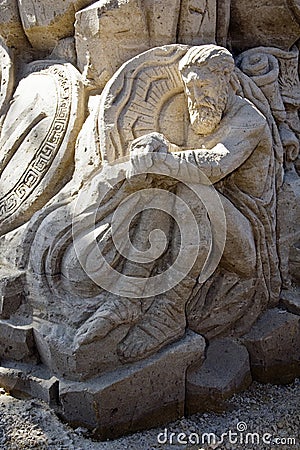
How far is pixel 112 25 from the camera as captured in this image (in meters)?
2.85

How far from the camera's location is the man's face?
2.64 m

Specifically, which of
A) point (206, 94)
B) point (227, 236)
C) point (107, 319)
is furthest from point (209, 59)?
point (107, 319)

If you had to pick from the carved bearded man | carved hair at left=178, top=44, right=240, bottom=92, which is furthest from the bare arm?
carved hair at left=178, top=44, right=240, bottom=92

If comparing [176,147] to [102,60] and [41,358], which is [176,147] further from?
[41,358]

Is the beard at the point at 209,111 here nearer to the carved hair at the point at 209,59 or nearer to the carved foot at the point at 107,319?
the carved hair at the point at 209,59

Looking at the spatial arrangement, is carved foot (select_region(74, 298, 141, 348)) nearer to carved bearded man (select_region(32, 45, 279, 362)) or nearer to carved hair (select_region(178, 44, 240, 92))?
carved bearded man (select_region(32, 45, 279, 362))

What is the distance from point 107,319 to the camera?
2445 millimetres

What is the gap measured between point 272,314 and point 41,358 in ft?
3.93

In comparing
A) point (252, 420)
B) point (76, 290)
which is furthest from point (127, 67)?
point (252, 420)

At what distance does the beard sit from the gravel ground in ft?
4.23

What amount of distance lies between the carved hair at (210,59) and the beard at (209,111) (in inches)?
4.0

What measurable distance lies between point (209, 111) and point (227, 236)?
1.94ft

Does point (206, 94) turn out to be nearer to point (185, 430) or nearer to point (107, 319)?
point (107, 319)

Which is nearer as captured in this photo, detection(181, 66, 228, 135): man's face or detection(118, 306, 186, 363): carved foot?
detection(118, 306, 186, 363): carved foot
